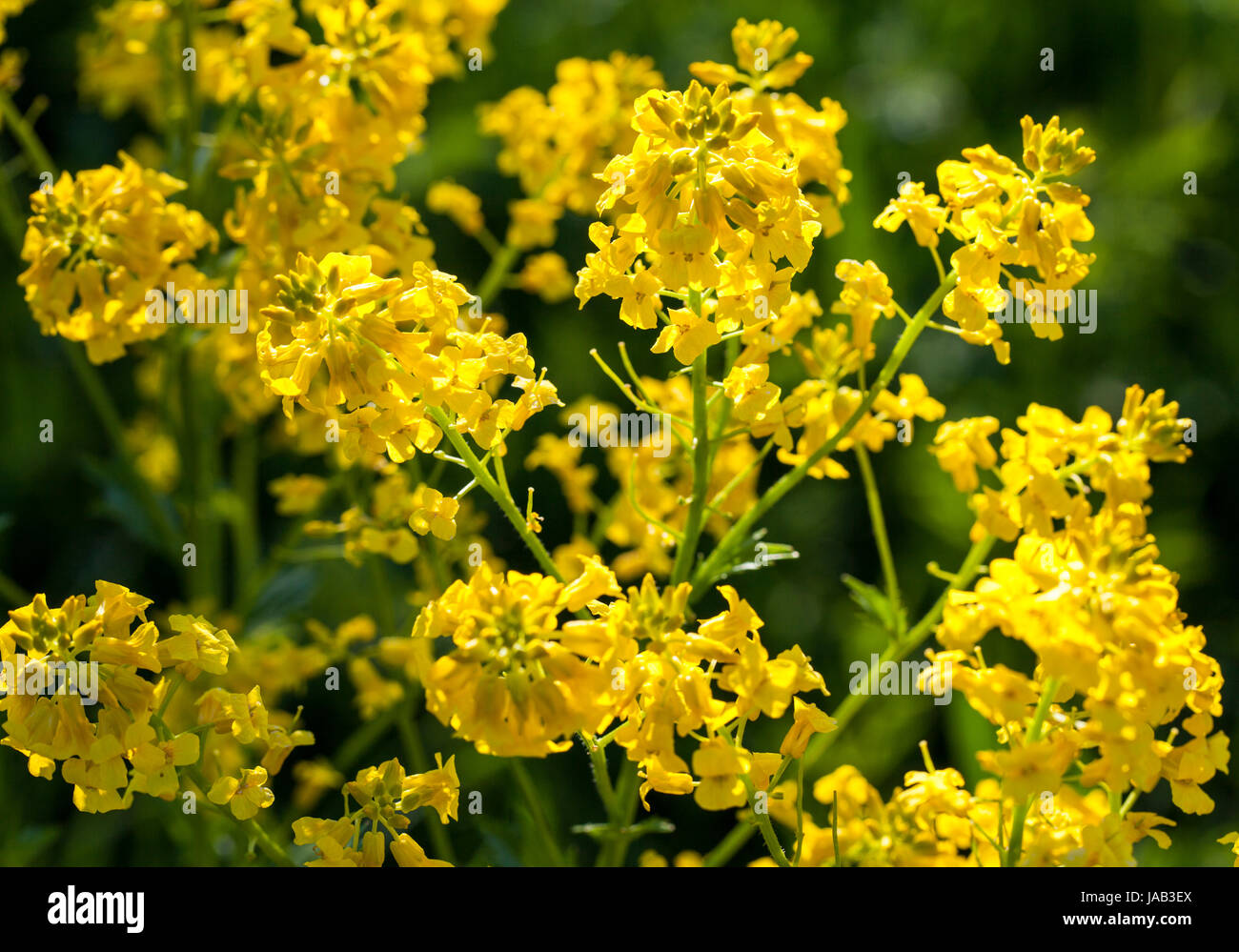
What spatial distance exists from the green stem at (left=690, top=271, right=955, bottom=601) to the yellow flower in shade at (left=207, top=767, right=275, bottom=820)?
0.52m

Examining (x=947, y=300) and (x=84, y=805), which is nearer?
(x=84, y=805)

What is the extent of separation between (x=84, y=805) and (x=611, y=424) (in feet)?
2.75

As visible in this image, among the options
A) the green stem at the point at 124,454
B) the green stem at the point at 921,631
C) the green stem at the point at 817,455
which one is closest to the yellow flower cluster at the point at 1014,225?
the green stem at the point at 817,455

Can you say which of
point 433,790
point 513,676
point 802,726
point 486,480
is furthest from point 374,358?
point 802,726

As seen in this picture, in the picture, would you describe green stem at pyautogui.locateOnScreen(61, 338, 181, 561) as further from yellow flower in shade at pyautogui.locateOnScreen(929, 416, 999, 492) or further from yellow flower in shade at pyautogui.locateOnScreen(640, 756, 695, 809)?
yellow flower in shade at pyautogui.locateOnScreen(929, 416, 999, 492)

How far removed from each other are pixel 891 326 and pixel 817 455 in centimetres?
207

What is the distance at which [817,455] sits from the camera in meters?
1.43

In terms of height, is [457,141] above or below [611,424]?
above

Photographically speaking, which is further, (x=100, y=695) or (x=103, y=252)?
(x=103, y=252)

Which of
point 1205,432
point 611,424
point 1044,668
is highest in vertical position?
point 1205,432

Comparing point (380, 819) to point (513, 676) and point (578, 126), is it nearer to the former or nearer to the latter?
point (513, 676)

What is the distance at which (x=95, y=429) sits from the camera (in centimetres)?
344
